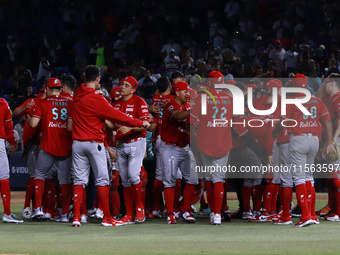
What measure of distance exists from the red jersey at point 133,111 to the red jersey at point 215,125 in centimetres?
75

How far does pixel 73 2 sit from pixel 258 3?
7329 mm

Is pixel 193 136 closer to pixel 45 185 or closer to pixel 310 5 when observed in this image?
pixel 45 185

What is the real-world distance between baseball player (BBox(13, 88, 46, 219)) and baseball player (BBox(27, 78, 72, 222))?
49 centimetres

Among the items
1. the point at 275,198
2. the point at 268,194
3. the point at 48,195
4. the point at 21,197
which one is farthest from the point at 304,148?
the point at 21,197

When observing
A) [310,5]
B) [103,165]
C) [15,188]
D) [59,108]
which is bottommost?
[15,188]

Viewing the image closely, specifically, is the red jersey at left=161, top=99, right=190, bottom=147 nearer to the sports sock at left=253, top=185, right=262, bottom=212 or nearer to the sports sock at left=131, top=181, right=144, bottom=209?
the sports sock at left=131, top=181, right=144, bottom=209

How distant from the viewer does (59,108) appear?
425 inches

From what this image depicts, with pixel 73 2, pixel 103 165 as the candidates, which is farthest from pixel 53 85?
pixel 73 2

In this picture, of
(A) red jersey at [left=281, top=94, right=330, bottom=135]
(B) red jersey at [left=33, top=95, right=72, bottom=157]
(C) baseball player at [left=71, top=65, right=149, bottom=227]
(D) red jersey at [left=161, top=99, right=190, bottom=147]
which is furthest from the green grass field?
(A) red jersey at [left=281, top=94, right=330, bottom=135]

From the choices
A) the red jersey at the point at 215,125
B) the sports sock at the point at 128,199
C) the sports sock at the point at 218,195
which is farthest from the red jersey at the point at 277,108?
the sports sock at the point at 128,199

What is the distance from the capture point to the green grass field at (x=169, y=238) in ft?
25.6

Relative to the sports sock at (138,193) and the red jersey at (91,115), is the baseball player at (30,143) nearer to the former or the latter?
the red jersey at (91,115)

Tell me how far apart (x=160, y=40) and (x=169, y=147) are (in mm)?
11839

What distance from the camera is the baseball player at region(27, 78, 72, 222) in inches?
422
